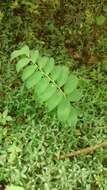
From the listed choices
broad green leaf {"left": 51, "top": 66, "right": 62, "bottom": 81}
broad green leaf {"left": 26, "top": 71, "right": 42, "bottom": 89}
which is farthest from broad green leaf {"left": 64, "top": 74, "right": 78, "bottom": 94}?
broad green leaf {"left": 26, "top": 71, "right": 42, "bottom": 89}

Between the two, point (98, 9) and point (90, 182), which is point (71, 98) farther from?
point (98, 9)

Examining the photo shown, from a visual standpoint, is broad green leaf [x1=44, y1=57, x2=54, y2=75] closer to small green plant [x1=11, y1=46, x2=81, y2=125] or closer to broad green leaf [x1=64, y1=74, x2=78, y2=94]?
small green plant [x1=11, y1=46, x2=81, y2=125]

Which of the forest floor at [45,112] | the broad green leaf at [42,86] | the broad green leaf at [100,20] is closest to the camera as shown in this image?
the broad green leaf at [42,86]

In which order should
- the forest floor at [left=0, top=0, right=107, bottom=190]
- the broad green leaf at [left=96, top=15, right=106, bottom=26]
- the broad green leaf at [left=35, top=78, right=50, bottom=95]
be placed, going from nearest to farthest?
the broad green leaf at [left=35, top=78, right=50, bottom=95] < the forest floor at [left=0, top=0, right=107, bottom=190] < the broad green leaf at [left=96, top=15, right=106, bottom=26]

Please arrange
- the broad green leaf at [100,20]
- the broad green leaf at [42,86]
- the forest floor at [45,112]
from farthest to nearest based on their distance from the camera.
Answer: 1. the broad green leaf at [100,20]
2. the forest floor at [45,112]
3. the broad green leaf at [42,86]

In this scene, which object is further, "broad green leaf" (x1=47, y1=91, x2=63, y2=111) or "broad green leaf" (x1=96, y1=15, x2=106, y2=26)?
"broad green leaf" (x1=96, y1=15, x2=106, y2=26)

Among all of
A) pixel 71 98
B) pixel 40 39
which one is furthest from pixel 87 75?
pixel 71 98

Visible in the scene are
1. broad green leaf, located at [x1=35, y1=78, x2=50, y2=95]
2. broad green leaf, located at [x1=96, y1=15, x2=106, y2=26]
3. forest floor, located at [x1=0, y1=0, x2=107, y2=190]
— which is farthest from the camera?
broad green leaf, located at [x1=96, y1=15, x2=106, y2=26]

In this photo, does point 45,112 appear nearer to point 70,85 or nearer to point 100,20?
point 70,85

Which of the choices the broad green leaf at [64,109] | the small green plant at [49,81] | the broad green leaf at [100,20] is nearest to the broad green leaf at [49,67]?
the small green plant at [49,81]

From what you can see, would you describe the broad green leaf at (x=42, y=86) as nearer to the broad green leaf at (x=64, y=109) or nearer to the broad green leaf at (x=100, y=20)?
the broad green leaf at (x=64, y=109)
